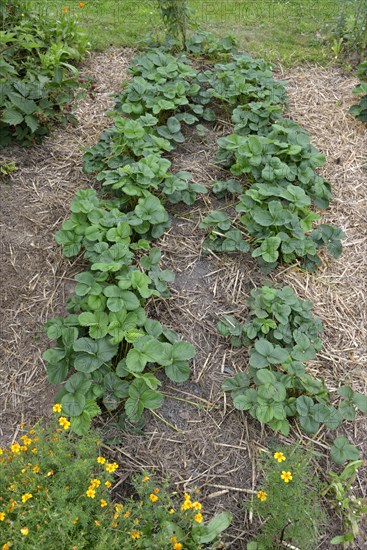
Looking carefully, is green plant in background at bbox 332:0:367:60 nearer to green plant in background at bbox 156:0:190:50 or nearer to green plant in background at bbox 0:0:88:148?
green plant in background at bbox 156:0:190:50

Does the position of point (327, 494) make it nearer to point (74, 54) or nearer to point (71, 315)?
point (71, 315)

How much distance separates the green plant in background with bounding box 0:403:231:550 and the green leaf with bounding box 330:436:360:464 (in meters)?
0.55

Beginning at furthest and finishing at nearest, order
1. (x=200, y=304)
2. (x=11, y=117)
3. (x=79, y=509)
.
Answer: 1. (x=11, y=117)
2. (x=200, y=304)
3. (x=79, y=509)

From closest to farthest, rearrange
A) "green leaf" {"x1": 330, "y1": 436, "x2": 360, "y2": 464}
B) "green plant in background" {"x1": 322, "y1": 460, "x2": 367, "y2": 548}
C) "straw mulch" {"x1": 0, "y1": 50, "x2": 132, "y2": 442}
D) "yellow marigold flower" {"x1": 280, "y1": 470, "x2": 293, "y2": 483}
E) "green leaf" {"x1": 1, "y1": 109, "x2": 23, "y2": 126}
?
"yellow marigold flower" {"x1": 280, "y1": 470, "x2": 293, "y2": 483} < "green plant in background" {"x1": 322, "y1": 460, "x2": 367, "y2": 548} < "green leaf" {"x1": 330, "y1": 436, "x2": 360, "y2": 464} < "straw mulch" {"x1": 0, "y1": 50, "x2": 132, "y2": 442} < "green leaf" {"x1": 1, "y1": 109, "x2": 23, "y2": 126}

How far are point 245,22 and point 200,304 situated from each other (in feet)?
11.4

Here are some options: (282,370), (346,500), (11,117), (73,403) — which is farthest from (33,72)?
(346,500)

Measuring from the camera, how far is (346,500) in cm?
238

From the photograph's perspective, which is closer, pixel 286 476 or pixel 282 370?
pixel 286 476

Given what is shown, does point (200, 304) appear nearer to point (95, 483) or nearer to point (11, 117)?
point (95, 483)

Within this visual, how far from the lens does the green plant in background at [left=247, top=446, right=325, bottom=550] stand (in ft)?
7.24

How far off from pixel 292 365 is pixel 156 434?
0.71m

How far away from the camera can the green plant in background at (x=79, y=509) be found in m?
2.01

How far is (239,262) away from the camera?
10.7ft

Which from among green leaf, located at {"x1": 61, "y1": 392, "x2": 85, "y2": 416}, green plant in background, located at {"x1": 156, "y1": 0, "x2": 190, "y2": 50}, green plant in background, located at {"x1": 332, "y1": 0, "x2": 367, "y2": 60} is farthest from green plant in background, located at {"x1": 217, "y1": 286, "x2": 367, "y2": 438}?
green plant in background, located at {"x1": 332, "y1": 0, "x2": 367, "y2": 60}
